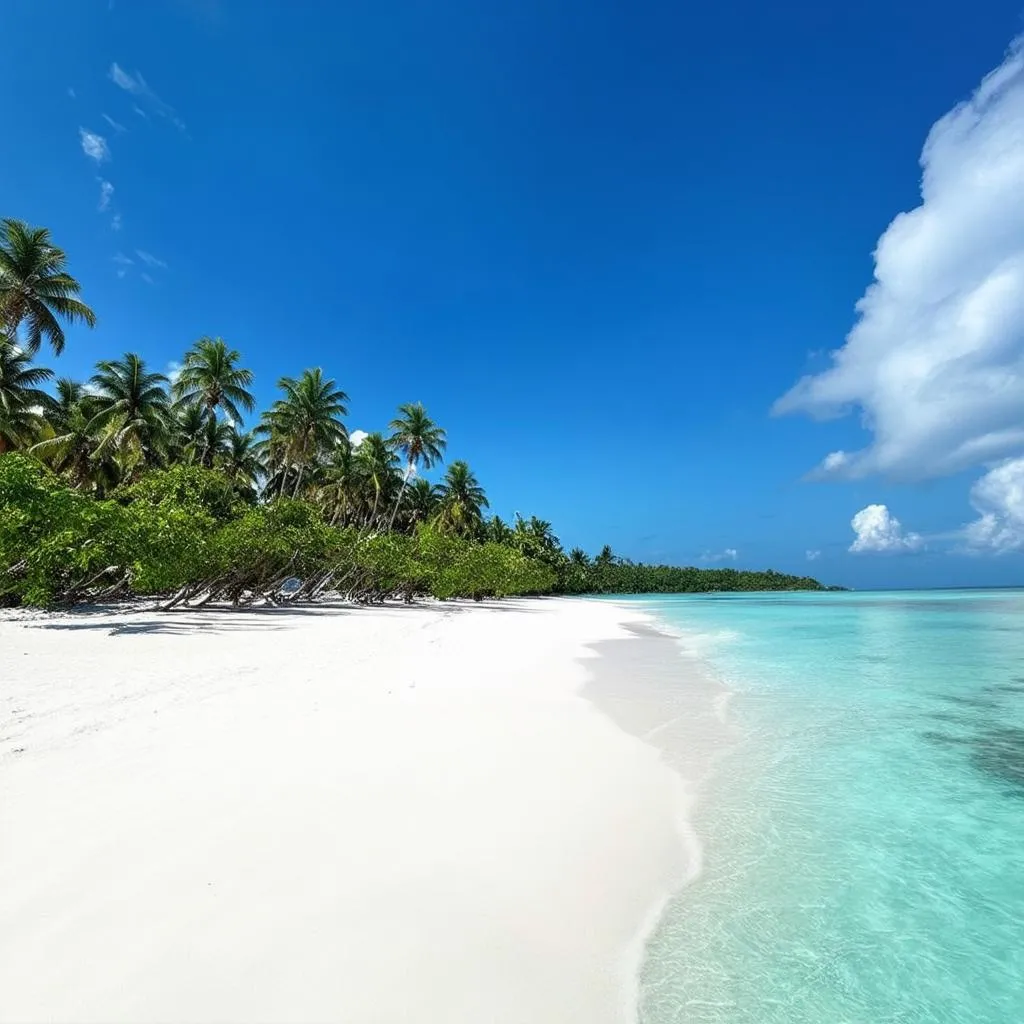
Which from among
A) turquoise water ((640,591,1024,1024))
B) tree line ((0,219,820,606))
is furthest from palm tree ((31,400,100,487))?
turquoise water ((640,591,1024,1024))

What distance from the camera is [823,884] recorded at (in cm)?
349

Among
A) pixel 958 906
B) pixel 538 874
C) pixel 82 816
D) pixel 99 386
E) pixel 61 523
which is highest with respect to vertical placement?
pixel 99 386

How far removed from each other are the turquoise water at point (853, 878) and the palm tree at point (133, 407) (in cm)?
3234

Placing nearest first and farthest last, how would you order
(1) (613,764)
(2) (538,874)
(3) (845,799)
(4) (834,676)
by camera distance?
(2) (538,874), (3) (845,799), (1) (613,764), (4) (834,676)

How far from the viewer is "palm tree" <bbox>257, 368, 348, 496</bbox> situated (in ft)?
118

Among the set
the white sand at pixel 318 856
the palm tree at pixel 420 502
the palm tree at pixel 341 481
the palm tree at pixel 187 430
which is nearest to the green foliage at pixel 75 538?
the white sand at pixel 318 856

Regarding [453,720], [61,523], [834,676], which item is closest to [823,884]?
[453,720]

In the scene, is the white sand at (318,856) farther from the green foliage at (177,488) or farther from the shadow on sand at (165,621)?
the green foliage at (177,488)

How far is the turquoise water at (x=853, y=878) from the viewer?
2.59 metres

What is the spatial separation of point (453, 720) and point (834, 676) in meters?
8.66

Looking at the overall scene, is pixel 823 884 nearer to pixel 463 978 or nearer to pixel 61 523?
pixel 463 978

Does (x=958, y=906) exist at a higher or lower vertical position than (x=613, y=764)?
lower

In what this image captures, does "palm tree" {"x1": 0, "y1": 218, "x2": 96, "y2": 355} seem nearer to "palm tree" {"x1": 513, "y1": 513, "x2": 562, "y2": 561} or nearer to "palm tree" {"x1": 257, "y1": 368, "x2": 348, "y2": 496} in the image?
"palm tree" {"x1": 257, "y1": 368, "x2": 348, "y2": 496}

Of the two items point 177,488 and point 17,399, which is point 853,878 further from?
point 17,399
